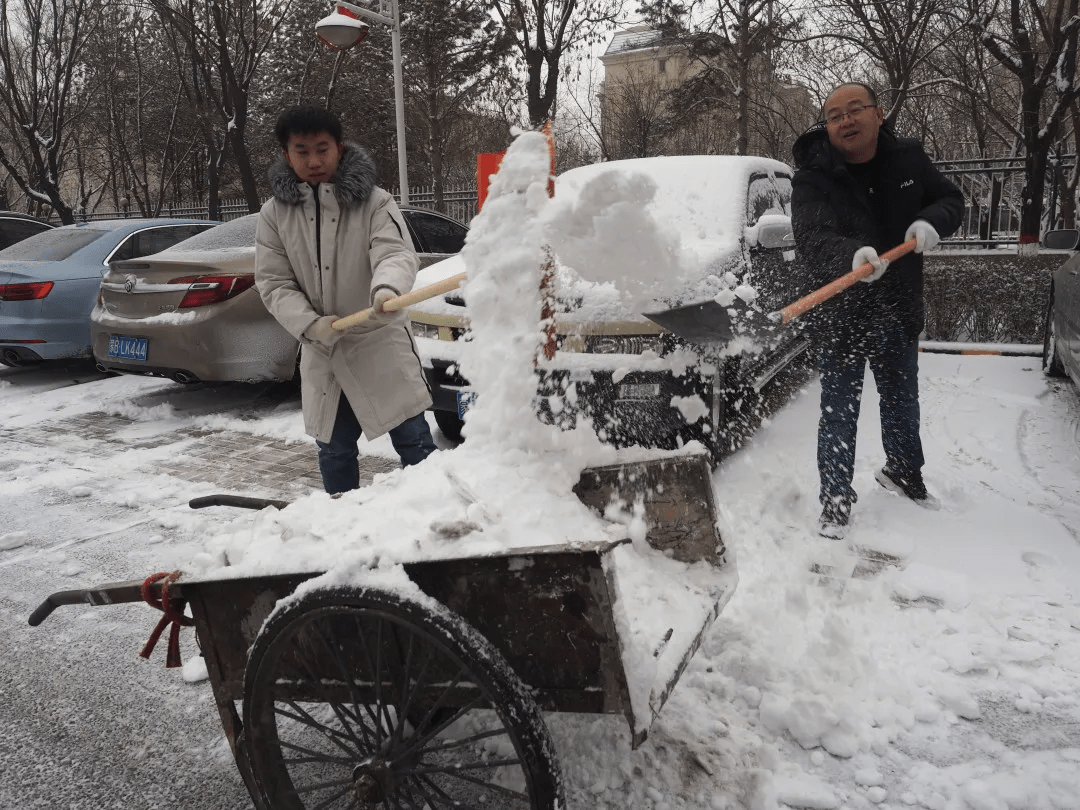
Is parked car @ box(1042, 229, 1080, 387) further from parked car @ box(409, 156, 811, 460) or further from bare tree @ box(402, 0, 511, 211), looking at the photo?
bare tree @ box(402, 0, 511, 211)

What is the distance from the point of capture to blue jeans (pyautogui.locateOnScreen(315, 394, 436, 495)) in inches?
119

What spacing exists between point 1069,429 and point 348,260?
4.52 m

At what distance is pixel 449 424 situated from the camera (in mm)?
4961

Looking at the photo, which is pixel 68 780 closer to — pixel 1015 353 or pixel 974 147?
pixel 1015 353

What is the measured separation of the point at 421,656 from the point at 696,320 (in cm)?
124

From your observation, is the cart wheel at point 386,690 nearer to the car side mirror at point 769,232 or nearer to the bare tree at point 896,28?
the car side mirror at point 769,232

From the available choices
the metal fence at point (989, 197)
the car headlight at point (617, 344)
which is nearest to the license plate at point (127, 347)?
the car headlight at point (617, 344)

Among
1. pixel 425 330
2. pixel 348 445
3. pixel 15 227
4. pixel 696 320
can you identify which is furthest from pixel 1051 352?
pixel 15 227

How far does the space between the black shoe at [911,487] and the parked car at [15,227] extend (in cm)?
1017

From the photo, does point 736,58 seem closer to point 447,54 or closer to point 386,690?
point 447,54

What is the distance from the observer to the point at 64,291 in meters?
7.10

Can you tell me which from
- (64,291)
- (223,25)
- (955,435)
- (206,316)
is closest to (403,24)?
(223,25)

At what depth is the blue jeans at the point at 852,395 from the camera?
10.9 feet

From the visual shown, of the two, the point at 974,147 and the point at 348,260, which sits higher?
the point at 974,147
